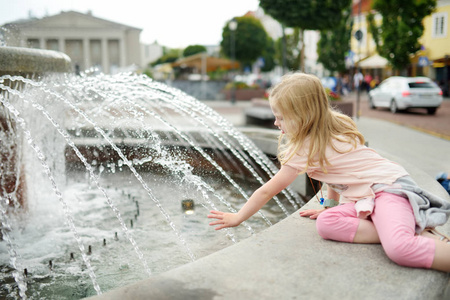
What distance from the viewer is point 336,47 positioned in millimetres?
40094

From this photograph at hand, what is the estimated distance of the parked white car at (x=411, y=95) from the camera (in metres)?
16.5

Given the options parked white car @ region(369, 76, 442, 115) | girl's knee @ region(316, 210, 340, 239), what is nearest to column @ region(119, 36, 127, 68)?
parked white car @ region(369, 76, 442, 115)

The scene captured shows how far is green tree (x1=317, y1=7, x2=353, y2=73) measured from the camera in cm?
4009

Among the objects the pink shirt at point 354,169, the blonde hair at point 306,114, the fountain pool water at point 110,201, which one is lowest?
the fountain pool water at point 110,201

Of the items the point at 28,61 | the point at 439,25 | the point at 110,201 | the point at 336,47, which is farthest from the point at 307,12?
the point at 336,47

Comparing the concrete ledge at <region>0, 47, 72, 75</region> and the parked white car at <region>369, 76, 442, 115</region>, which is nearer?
the concrete ledge at <region>0, 47, 72, 75</region>

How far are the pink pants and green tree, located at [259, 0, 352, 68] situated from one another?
1207cm

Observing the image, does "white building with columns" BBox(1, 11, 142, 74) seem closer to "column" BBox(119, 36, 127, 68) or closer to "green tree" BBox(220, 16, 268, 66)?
"column" BBox(119, 36, 127, 68)

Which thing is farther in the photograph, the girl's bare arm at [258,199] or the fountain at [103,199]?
the fountain at [103,199]

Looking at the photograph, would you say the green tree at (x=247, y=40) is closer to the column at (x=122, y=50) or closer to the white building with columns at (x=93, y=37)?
the white building with columns at (x=93, y=37)

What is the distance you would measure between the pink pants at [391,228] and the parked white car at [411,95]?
615 inches

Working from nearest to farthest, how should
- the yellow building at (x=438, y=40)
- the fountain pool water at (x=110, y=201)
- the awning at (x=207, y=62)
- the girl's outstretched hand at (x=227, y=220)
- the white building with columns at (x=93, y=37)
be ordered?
the girl's outstretched hand at (x=227, y=220) < the fountain pool water at (x=110, y=201) < the yellow building at (x=438, y=40) < the awning at (x=207, y=62) < the white building with columns at (x=93, y=37)

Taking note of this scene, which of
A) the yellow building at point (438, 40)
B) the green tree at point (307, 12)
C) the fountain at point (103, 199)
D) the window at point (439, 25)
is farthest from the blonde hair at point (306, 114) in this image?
the window at point (439, 25)

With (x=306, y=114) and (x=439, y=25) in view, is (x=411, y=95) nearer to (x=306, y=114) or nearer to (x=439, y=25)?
(x=306, y=114)
